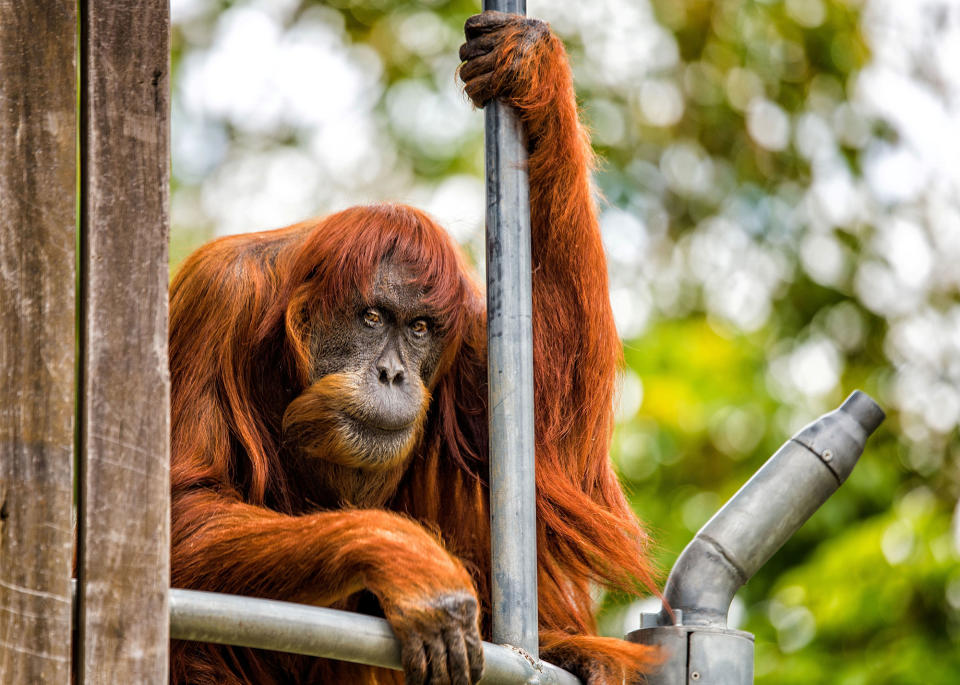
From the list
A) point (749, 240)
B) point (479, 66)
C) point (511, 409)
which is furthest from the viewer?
point (749, 240)

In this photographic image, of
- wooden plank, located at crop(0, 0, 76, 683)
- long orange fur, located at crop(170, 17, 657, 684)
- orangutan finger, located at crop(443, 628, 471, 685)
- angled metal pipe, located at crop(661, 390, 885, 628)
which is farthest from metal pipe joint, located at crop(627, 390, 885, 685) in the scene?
wooden plank, located at crop(0, 0, 76, 683)

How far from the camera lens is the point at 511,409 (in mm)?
2389

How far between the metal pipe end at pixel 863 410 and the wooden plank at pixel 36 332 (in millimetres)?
1591

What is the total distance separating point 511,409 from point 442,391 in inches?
41.9

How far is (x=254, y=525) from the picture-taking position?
2.84 meters

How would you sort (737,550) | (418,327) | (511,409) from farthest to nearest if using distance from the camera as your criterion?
(418,327) < (737,550) < (511,409)

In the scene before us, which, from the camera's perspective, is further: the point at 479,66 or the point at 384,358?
the point at 384,358

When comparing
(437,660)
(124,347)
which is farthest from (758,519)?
(124,347)

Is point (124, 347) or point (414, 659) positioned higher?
point (124, 347)

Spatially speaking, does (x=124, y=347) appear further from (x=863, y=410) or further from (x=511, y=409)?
(x=863, y=410)

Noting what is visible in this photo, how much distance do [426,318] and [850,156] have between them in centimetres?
543

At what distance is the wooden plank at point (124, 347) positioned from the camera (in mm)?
1738

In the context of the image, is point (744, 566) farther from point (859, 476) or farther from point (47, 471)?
point (859, 476)

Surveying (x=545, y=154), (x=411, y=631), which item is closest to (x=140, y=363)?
(x=411, y=631)
